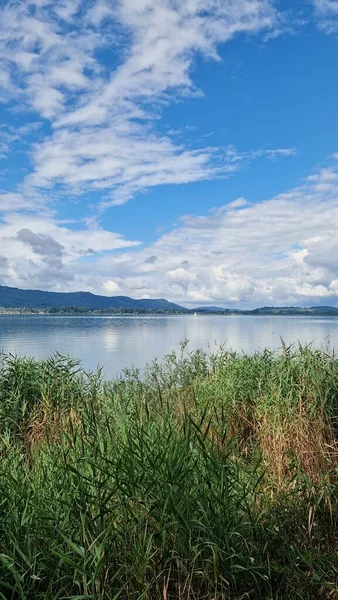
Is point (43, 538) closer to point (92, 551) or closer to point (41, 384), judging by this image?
point (92, 551)

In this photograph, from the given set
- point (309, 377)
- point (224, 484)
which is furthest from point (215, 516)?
point (309, 377)

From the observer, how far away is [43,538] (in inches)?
120

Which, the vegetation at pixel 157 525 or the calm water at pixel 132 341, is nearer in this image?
the vegetation at pixel 157 525

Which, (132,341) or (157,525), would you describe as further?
(132,341)

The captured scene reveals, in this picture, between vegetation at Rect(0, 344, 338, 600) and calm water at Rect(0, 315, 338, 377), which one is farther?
calm water at Rect(0, 315, 338, 377)

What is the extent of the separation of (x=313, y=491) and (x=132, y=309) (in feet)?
603

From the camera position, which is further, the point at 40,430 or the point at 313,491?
the point at 40,430

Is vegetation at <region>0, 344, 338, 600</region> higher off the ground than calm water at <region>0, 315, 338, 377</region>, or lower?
higher

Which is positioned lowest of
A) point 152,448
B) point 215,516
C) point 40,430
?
point 40,430

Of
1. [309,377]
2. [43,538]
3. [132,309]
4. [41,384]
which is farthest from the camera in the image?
[132,309]

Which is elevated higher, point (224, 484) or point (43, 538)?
point (224, 484)

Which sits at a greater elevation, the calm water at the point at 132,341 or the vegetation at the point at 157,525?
the vegetation at the point at 157,525

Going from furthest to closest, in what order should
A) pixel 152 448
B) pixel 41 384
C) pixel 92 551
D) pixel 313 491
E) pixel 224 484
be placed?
pixel 41 384 → pixel 313 491 → pixel 152 448 → pixel 224 484 → pixel 92 551

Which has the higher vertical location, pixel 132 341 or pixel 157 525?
pixel 157 525
